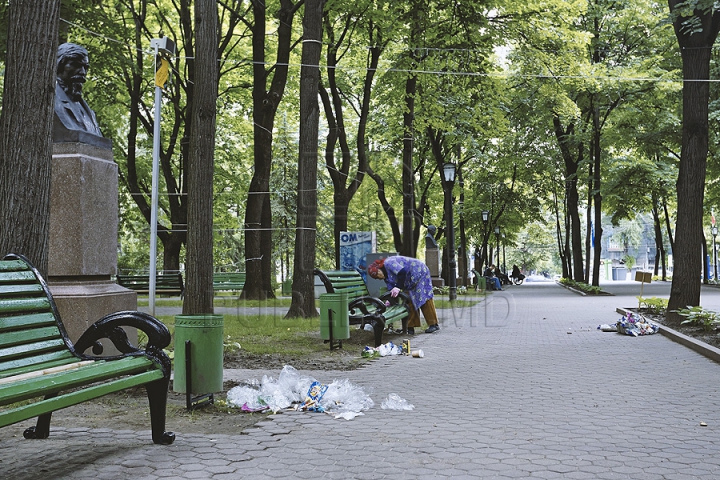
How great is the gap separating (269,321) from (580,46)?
42.0 feet

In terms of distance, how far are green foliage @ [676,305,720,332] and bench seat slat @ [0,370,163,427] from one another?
32.9 ft

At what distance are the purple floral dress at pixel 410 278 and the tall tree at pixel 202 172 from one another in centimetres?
484

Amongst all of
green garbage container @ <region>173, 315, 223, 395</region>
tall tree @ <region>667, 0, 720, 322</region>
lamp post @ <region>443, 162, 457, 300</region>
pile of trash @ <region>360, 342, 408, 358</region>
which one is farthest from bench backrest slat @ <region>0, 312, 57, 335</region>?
lamp post @ <region>443, 162, 457, 300</region>

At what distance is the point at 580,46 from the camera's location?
21359 mm

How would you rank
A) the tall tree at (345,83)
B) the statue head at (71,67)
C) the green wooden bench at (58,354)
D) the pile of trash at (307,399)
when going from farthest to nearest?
1. the tall tree at (345,83)
2. the statue head at (71,67)
3. the pile of trash at (307,399)
4. the green wooden bench at (58,354)

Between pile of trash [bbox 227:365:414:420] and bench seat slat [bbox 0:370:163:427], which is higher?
bench seat slat [bbox 0:370:163:427]

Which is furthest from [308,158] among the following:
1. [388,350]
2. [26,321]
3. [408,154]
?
[408,154]

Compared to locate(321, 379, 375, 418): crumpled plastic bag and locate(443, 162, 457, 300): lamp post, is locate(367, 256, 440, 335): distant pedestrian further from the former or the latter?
locate(443, 162, 457, 300): lamp post

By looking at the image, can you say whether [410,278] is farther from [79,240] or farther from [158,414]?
[158,414]

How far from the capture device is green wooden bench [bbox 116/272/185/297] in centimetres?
2228

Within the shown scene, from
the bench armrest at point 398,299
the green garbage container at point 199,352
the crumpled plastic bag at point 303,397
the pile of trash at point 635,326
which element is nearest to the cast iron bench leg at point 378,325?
the bench armrest at point 398,299

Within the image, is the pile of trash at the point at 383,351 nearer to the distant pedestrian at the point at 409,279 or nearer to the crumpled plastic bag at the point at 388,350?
the crumpled plastic bag at the point at 388,350

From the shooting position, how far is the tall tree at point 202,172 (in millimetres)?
7934

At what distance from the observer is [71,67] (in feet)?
26.8
